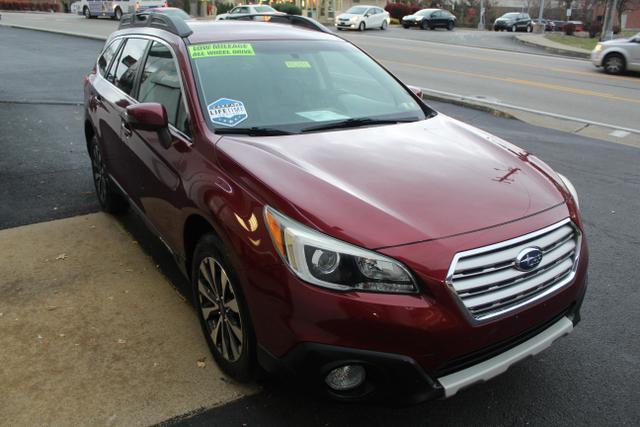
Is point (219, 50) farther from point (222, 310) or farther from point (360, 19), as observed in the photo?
point (360, 19)

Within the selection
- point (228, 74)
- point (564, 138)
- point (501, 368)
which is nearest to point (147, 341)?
point (228, 74)

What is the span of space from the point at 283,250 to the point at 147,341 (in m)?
1.43

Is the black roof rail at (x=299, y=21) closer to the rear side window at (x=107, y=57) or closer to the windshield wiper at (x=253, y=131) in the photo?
the rear side window at (x=107, y=57)

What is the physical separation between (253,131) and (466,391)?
1.73 metres

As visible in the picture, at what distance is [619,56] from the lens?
16.2 metres

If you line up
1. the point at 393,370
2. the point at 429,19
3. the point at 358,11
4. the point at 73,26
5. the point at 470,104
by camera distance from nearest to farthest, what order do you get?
the point at 393,370 → the point at 470,104 → the point at 73,26 → the point at 358,11 → the point at 429,19

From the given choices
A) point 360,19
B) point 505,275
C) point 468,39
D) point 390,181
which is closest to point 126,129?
point 390,181

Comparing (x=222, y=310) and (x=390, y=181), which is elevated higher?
(x=390, y=181)

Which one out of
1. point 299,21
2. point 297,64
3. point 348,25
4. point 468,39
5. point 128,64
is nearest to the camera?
point 297,64

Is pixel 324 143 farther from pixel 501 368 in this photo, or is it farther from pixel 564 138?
pixel 564 138

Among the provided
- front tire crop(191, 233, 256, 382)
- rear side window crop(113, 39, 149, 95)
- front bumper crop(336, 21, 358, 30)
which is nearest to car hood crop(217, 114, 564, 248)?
front tire crop(191, 233, 256, 382)

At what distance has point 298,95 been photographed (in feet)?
11.3

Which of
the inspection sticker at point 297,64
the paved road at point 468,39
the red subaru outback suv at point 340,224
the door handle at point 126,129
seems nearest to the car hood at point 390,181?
the red subaru outback suv at point 340,224

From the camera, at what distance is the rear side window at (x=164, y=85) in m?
3.21
